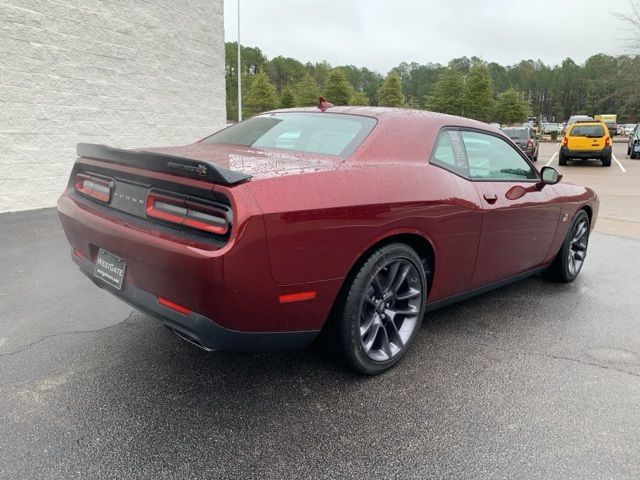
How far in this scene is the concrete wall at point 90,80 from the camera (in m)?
6.68

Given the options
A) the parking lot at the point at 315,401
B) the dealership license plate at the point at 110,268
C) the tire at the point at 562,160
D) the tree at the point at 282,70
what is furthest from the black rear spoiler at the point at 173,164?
the tree at the point at 282,70

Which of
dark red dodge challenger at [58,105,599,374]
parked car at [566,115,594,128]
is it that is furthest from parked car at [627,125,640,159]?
dark red dodge challenger at [58,105,599,374]

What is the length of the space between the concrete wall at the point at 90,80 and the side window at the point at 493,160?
6.30 m

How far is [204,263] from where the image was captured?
200cm

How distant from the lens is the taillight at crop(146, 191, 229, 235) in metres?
2.07

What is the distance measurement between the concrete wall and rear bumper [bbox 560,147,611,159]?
13856mm

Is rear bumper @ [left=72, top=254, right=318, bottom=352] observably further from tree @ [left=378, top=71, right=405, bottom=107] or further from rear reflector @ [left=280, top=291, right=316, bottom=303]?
tree @ [left=378, top=71, right=405, bottom=107]

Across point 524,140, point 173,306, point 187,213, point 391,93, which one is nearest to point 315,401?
point 173,306

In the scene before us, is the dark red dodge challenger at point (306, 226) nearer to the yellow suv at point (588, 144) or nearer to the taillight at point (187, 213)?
the taillight at point (187, 213)

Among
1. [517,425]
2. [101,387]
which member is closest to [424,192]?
[517,425]

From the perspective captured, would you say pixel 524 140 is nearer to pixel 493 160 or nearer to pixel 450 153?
pixel 493 160

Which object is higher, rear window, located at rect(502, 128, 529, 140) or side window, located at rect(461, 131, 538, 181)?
side window, located at rect(461, 131, 538, 181)

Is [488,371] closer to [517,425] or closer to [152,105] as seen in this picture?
[517,425]

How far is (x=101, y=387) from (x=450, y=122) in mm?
2694
